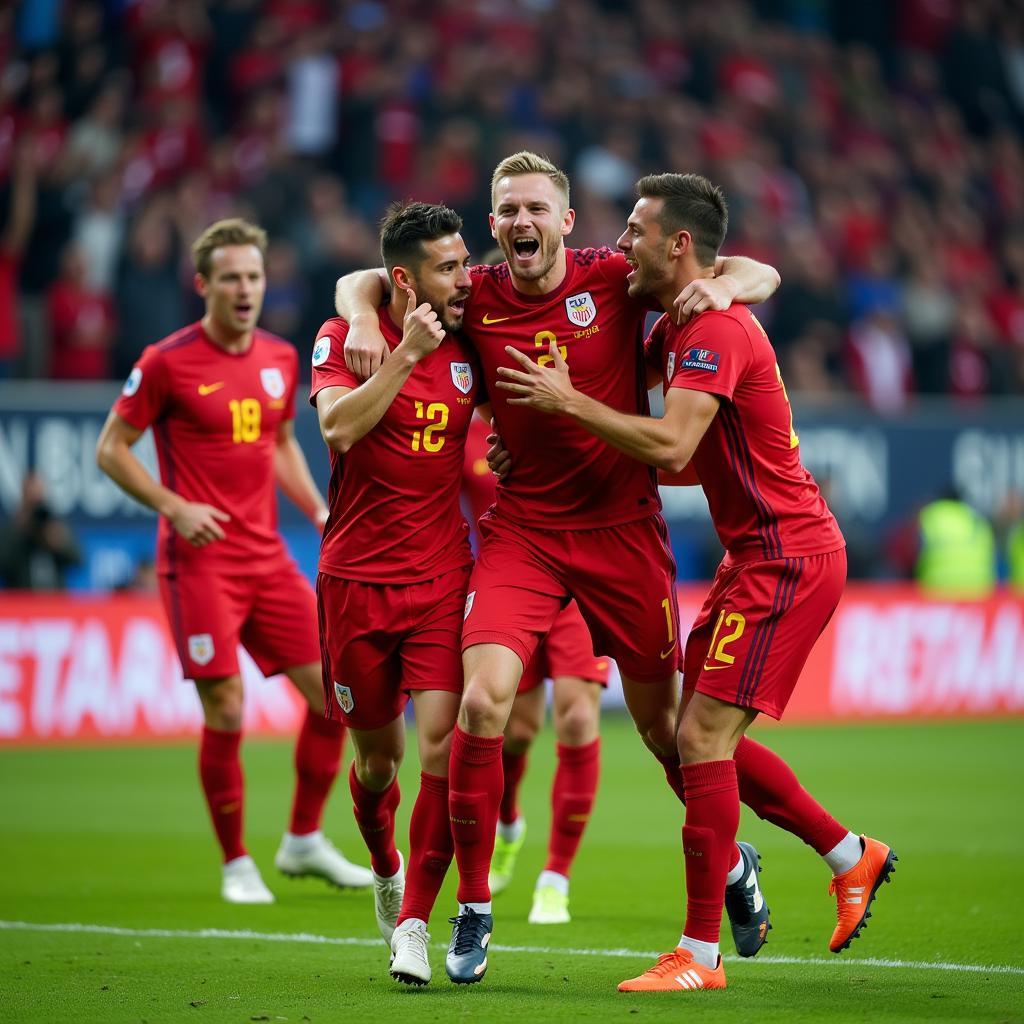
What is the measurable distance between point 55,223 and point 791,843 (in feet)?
27.8

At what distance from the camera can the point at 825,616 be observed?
6.27 m

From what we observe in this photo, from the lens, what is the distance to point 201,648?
8062 mm

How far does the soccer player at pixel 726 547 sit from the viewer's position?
596cm

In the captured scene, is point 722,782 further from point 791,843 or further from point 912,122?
point 912,122

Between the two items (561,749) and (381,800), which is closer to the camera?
(381,800)

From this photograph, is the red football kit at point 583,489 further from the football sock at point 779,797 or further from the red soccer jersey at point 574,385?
the football sock at point 779,797

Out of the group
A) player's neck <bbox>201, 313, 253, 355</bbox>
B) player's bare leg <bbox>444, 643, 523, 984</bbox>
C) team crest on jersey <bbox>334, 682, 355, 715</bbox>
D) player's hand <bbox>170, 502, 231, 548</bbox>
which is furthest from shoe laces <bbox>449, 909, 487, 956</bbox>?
player's neck <bbox>201, 313, 253, 355</bbox>

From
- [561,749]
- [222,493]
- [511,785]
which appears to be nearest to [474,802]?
[561,749]

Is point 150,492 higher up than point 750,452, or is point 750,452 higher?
point 750,452

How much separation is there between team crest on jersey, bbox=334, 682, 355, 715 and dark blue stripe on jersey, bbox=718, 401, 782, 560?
1.53 metres

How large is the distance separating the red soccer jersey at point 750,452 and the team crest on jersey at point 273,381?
9.10 feet

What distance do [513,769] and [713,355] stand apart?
2.78 meters

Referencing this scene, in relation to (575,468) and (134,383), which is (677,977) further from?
(134,383)

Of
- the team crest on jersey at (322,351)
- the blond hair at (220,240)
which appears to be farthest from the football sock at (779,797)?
the blond hair at (220,240)
